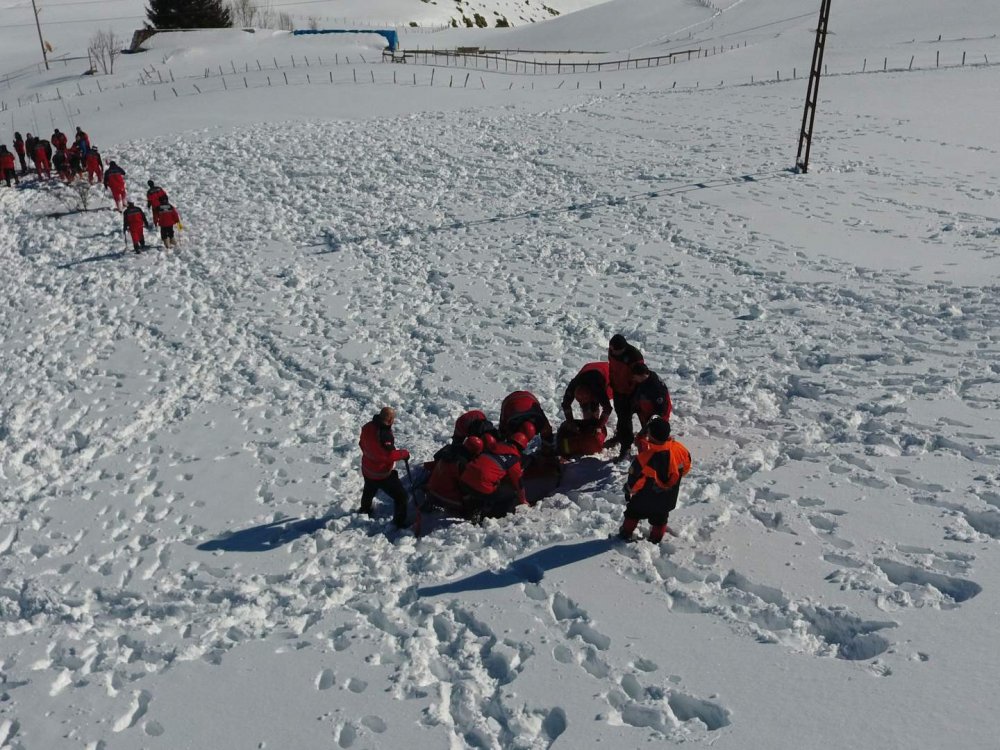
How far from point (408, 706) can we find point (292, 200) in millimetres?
18019

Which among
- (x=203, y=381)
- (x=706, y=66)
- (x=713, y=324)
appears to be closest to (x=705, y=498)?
(x=713, y=324)

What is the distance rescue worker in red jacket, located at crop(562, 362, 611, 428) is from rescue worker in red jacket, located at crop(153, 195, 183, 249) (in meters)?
13.5

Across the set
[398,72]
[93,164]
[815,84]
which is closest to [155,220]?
[93,164]

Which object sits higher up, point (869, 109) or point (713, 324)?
point (869, 109)

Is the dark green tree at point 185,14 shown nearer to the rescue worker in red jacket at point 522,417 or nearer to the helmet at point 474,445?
the rescue worker in red jacket at point 522,417

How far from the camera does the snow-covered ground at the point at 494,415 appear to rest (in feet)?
20.1

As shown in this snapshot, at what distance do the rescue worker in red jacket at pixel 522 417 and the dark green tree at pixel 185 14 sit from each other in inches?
2420

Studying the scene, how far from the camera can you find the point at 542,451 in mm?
9273

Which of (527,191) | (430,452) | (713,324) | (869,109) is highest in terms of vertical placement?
(869,109)

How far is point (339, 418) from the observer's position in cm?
1175

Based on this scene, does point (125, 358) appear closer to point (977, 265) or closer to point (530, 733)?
point (530, 733)

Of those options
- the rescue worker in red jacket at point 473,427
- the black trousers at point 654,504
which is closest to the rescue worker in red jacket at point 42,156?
the rescue worker in red jacket at point 473,427

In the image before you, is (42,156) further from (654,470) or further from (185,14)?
(185,14)

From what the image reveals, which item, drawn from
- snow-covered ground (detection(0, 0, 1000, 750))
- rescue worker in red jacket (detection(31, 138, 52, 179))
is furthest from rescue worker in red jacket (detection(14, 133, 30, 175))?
snow-covered ground (detection(0, 0, 1000, 750))
